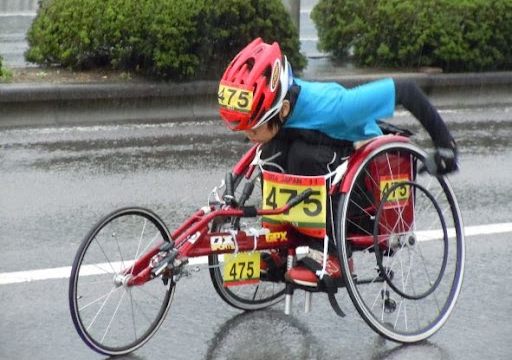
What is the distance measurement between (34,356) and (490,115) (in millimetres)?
Answer: 7326

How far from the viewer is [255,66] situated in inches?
196

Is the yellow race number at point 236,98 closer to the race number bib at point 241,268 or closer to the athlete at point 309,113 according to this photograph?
the athlete at point 309,113

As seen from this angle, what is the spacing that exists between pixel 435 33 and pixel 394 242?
7341 mm

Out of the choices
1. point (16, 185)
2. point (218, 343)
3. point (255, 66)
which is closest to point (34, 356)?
point (218, 343)

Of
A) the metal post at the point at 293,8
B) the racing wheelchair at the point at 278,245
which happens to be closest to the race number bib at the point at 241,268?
the racing wheelchair at the point at 278,245

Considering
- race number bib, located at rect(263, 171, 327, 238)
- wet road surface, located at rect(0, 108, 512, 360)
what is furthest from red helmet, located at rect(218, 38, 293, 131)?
wet road surface, located at rect(0, 108, 512, 360)

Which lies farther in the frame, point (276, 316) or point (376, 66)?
point (376, 66)

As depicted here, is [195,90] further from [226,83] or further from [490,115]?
[226,83]

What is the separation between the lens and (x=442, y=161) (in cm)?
507

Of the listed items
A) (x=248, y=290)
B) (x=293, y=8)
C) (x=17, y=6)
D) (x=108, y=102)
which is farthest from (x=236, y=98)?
(x=17, y=6)

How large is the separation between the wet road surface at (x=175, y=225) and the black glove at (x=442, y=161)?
845mm

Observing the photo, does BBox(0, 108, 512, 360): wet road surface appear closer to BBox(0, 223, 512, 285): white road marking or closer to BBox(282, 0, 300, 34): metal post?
BBox(0, 223, 512, 285): white road marking

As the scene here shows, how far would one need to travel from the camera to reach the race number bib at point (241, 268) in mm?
5258

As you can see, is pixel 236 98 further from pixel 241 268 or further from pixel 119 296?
pixel 119 296
